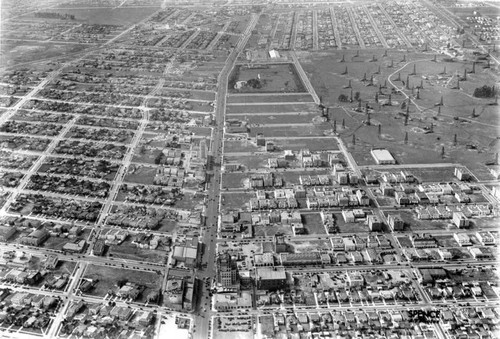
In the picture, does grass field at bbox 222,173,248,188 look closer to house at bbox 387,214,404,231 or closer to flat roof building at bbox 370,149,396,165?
flat roof building at bbox 370,149,396,165

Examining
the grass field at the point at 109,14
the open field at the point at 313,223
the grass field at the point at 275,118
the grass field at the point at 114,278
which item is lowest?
the grass field at the point at 114,278

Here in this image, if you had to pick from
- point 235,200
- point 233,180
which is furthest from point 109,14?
point 235,200

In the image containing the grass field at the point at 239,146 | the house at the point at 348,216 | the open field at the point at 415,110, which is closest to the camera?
the house at the point at 348,216

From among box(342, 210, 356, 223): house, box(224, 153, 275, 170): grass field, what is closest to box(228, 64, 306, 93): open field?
box(224, 153, 275, 170): grass field

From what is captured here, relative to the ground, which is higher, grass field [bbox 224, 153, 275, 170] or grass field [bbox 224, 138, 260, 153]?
grass field [bbox 224, 138, 260, 153]

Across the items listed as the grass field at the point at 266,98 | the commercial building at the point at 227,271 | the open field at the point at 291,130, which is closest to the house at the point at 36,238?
the commercial building at the point at 227,271

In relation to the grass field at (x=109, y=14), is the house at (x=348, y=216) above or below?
below

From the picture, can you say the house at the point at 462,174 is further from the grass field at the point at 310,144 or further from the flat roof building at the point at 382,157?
the grass field at the point at 310,144

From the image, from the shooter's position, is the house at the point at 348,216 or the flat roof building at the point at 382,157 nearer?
the house at the point at 348,216

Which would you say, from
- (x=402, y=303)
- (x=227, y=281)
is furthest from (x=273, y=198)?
(x=402, y=303)
